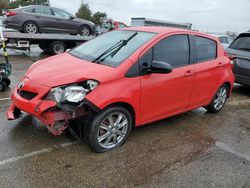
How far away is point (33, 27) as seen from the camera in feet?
38.3

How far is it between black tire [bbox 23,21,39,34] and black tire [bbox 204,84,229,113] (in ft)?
30.5

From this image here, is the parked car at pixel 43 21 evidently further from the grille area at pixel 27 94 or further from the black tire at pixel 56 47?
the grille area at pixel 27 94

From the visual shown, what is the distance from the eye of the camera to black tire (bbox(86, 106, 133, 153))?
10.7ft

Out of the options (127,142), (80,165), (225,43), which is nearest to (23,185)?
(80,165)

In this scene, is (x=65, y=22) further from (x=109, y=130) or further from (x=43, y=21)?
(x=109, y=130)

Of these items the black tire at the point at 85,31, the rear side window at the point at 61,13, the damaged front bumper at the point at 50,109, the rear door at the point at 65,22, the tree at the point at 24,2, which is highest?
the tree at the point at 24,2

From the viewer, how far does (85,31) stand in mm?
13500

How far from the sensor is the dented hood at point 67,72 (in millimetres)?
3205

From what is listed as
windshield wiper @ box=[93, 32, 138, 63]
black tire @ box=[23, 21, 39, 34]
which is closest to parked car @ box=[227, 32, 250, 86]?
windshield wiper @ box=[93, 32, 138, 63]

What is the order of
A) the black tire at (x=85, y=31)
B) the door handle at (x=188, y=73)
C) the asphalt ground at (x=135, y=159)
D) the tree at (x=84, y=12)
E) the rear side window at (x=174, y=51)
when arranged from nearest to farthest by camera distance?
the asphalt ground at (x=135, y=159)
the rear side window at (x=174, y=51)
the door handle at (x=188, y=73)
the black tire at (x=85, y=31)
the tree at (x=84, y=12)

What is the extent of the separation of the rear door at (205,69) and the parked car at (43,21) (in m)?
9.10

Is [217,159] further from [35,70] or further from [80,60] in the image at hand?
[35,70]

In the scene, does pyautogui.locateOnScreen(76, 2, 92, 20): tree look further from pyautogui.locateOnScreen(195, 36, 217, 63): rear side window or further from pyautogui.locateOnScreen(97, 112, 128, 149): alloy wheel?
pyautogui.locateOnScreen(97, 112, 128, 149): alloy wheel

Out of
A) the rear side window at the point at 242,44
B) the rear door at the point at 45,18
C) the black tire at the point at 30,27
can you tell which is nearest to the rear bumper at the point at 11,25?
the black tire at the point at 30,27
